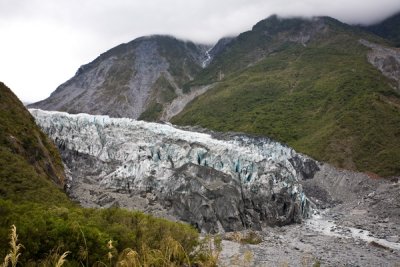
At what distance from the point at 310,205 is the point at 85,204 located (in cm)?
3016

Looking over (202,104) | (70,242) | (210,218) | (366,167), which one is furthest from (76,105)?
(70,242)

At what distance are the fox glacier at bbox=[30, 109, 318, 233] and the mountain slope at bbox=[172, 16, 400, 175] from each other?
32.1m

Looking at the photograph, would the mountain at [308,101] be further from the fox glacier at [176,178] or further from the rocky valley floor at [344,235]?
the fox glacier at [176,178]

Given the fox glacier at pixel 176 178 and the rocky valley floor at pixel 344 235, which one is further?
the fox glacier at pixel 176 178

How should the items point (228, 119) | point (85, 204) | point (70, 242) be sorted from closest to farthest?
point (70, 242) < point (85, 204) < point (228, 119)

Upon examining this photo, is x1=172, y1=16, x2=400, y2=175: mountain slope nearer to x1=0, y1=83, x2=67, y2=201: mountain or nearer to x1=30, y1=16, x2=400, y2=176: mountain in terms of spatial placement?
x1=30, y1=16, x2=400, y2=176: mountain

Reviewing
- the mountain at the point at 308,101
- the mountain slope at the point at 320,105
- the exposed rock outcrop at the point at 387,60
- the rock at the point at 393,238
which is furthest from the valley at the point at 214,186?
the exposed rock outcrop at the point at 387,60

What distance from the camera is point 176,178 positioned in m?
43.3

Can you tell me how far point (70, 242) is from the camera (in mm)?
10805

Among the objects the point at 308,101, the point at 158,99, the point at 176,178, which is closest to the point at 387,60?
the point at 308,101

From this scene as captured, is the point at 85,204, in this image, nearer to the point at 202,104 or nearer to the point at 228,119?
the point at 228,119

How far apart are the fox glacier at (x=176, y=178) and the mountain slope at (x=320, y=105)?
32.1 metres

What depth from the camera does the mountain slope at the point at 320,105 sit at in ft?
261

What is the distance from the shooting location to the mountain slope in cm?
7969
